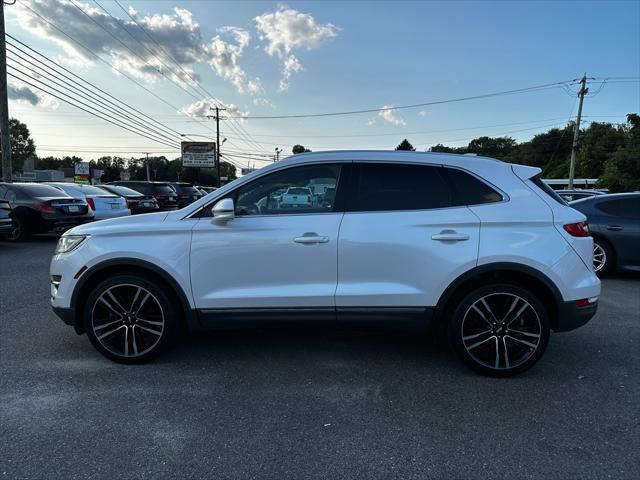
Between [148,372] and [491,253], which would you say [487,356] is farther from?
[148,372]

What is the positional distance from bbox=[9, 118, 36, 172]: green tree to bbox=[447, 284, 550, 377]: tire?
11838 centimetres

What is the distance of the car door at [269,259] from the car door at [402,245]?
5.5 inches

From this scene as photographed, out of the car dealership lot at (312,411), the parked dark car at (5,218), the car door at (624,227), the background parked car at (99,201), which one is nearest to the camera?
the car dealership lot at (312,411)

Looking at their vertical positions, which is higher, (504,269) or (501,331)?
(504,269)

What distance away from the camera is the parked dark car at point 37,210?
35.4 ft

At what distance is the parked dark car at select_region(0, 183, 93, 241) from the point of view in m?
10.8

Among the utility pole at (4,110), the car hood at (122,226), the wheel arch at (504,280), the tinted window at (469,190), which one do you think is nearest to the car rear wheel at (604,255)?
the wheel arch at (504,280)

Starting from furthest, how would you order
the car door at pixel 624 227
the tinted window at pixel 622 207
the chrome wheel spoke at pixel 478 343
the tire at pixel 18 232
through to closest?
1. the tire at pixel 18 232
2. the tinted window at pixel 622 207
3. the car door at pixel 624 227
4. the chrome wheel spoke at pixel 478 343

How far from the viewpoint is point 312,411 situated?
117 inches

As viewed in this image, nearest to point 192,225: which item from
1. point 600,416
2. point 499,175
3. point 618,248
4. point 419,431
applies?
point 419,431

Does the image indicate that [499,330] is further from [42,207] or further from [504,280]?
[42,207]

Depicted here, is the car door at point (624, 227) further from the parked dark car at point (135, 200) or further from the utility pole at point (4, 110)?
the utility pole at point (4, 110)

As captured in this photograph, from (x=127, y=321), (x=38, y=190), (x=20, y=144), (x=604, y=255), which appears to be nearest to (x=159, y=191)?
(x=38, y=190)

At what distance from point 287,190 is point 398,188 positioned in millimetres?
938
